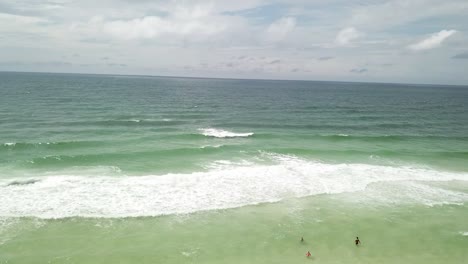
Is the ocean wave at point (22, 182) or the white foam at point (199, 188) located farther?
the ocean wave at point (22, 182)

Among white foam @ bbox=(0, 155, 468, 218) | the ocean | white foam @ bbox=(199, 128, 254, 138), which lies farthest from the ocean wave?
white foam @ bbox=(199, 128, 254, 138)

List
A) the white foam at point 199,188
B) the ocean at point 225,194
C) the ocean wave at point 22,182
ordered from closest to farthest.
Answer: the ocean at point 225,194
the white foam at point 199,188
the ocean wave at point 22,182

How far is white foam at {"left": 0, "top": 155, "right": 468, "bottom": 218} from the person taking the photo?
24156mm

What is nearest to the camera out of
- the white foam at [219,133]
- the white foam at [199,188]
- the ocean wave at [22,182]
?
the white foam at [199,188]

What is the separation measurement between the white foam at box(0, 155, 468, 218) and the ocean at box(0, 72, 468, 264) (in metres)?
0.14

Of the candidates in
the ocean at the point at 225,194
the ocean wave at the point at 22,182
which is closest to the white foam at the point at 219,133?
the ocean at the point at 225,194

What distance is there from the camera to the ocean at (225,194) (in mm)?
19688

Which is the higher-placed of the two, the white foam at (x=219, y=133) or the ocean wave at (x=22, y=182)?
the white foam at (x=219, y=133)

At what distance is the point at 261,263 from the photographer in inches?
723

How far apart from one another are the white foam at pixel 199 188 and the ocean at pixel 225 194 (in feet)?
0.46

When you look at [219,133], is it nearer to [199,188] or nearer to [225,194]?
[199,188]

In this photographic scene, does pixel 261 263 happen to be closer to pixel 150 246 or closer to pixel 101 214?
pixel 150 246

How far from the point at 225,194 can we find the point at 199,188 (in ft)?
8.00

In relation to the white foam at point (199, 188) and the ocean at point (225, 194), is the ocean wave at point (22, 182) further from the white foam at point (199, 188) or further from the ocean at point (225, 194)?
the white foam at point (199, 188)
